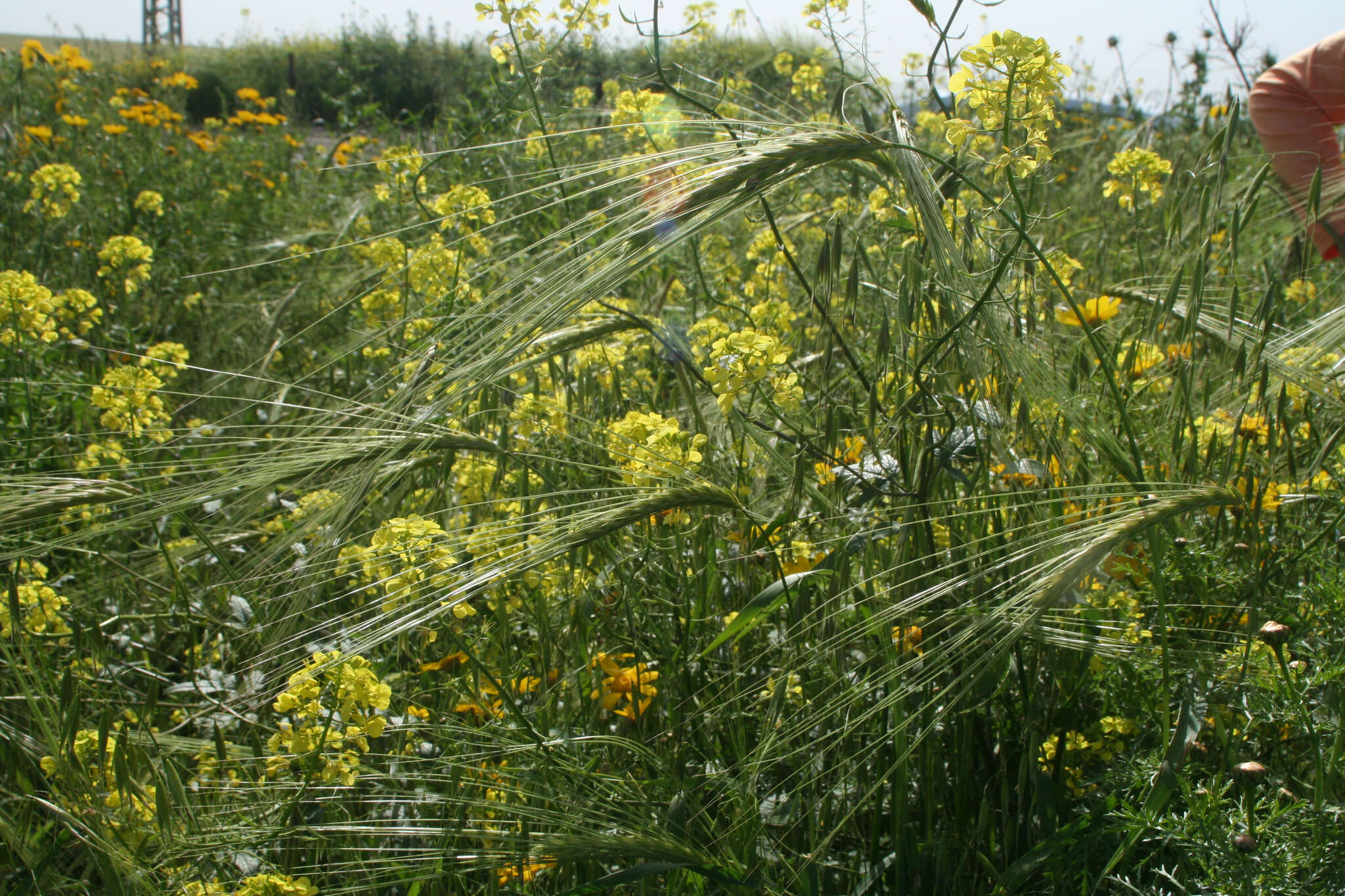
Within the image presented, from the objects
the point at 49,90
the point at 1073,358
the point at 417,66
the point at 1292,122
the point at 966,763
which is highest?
the point at 417,66

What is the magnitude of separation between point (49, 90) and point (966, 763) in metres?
6.52

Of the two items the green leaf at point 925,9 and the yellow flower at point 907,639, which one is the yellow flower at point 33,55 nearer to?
the green leaf at point 925,9

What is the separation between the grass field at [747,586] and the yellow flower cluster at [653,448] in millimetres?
10

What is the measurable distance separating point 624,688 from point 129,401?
1162 millimetres

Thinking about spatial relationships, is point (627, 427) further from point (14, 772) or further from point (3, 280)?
point (3, 280)

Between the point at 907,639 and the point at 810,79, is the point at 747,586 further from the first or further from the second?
the point at 810,79

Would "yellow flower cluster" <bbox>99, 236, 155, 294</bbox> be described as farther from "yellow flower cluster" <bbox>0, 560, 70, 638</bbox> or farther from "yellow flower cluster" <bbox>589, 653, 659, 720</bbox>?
"yellow flower cluster" <bbox>589, 653, 659, 720</bbox>

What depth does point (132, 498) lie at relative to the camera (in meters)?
1.19

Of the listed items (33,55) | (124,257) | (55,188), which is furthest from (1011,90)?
(33,55)

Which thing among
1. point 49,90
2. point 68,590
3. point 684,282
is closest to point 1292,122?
point 684,282

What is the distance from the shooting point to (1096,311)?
7.14 ft

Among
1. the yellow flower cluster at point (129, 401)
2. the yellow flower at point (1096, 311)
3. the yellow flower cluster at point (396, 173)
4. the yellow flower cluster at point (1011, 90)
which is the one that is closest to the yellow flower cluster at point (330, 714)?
the yellow flower cluster at point (129, 401)

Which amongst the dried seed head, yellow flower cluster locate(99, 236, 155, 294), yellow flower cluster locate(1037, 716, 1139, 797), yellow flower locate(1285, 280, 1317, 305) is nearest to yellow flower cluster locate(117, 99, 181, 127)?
yellow flower cluster locate(99, 236, 155, 294)

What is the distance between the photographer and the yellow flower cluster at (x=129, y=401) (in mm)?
1837
